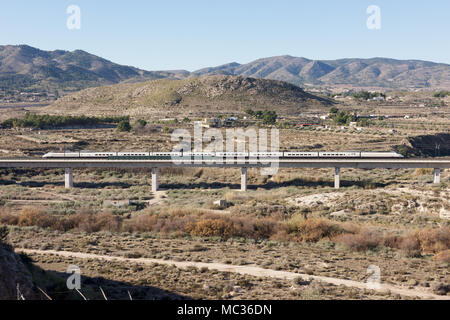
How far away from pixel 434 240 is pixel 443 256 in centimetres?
342

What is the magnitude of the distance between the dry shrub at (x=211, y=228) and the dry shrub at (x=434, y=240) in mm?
13686

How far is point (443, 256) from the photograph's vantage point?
2827 centimetres

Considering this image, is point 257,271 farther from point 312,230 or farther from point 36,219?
point 36,219

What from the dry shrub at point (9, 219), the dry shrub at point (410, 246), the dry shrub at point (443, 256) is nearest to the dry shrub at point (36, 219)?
→ the dry shrub at point (9, 219)

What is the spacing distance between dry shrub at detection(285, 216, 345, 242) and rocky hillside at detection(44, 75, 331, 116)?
109915 millimetres

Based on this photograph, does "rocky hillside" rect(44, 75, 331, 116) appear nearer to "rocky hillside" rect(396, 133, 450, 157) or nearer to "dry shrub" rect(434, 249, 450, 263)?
"rocky hillside" rect(396, 133, 450, 157)

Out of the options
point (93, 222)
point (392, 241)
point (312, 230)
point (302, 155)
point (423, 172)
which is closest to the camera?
point (392, 241)

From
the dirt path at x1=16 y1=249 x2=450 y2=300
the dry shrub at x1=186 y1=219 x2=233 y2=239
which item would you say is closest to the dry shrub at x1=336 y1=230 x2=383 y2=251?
the dirt path at x1=16 y1=249 x2=450 y2=300

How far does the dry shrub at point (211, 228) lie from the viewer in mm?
34688

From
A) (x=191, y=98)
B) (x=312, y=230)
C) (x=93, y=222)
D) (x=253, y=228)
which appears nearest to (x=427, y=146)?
(x=312, y=230)

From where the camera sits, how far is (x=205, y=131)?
10588 cm
